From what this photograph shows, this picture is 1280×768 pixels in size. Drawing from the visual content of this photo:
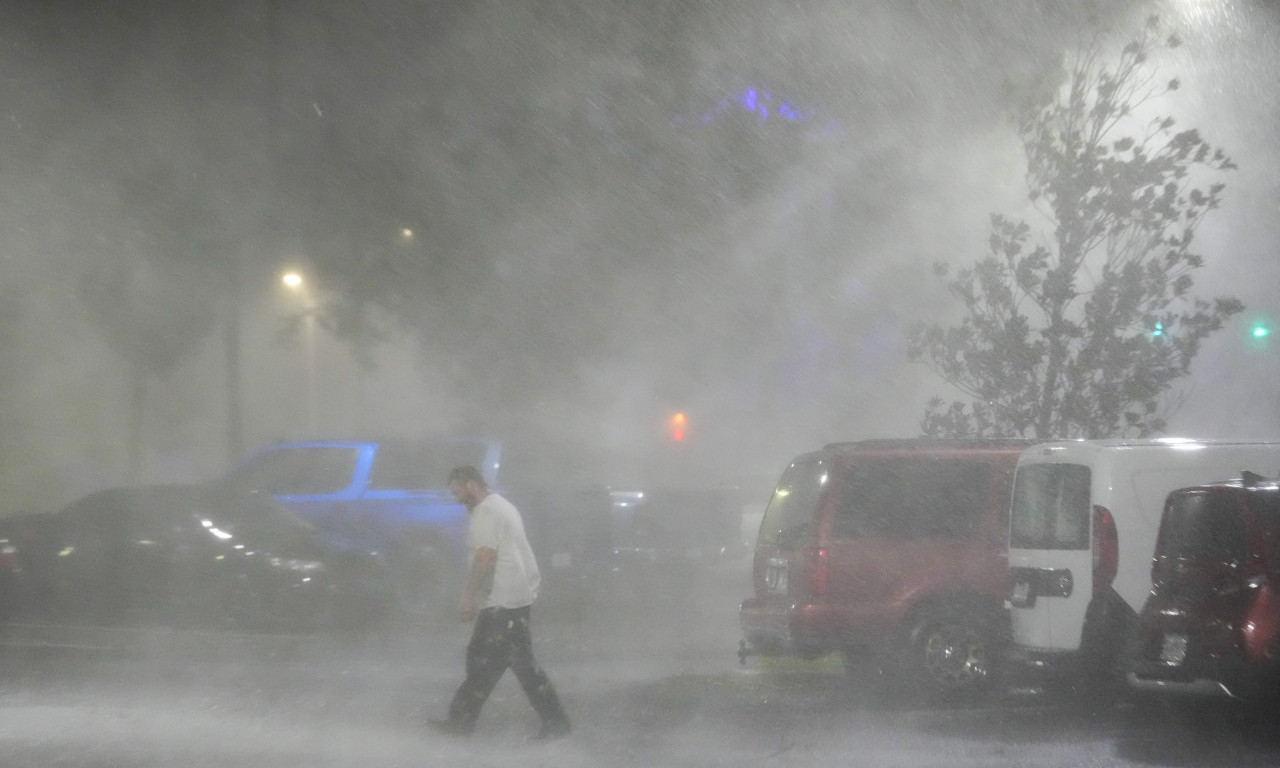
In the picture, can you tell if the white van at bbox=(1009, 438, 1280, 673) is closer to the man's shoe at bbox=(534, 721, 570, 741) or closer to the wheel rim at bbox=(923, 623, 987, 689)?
Answer: the wheel rim at bbox=(923, 623, 987, 689)

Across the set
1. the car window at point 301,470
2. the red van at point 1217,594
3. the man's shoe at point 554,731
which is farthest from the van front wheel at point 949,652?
the car window at point 301,470

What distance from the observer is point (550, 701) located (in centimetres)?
588

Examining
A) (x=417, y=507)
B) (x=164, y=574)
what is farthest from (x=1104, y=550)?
(x=164, y=574)

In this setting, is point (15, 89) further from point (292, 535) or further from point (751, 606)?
point (751, 606)

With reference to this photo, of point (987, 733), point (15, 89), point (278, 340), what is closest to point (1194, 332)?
point (987, 733)

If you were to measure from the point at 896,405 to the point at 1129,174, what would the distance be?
28.0 ft

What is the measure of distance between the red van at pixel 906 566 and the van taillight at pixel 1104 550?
0.73 m

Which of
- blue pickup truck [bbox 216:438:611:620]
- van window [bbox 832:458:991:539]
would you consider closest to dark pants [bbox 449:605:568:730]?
van window [bbox 832:458:991:539]

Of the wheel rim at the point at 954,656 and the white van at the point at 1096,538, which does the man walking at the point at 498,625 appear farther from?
the white van at the point at 1096,538

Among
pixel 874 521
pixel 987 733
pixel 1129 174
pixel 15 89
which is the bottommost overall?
pixel 987 733

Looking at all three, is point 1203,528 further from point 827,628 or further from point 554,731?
point 554,731

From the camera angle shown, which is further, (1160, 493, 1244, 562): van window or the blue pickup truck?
the blue pickup truck

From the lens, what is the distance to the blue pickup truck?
38.5ft

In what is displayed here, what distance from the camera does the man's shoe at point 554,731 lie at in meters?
5.91
